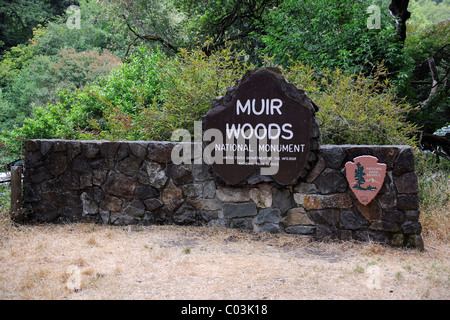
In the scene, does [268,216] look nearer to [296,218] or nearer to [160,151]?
[296,218]

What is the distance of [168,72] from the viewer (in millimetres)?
6797

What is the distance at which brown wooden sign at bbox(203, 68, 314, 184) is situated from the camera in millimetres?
4773

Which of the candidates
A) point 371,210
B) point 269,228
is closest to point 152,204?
point 269,228

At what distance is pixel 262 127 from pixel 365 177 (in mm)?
1386

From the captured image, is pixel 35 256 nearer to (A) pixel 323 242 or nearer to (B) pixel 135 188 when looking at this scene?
(B) pixel 135 188

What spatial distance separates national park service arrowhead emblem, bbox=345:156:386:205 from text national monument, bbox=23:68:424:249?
0.04 ft

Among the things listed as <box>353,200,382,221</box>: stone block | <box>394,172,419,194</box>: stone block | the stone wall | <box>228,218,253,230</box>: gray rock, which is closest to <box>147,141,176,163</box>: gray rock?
the stone wall

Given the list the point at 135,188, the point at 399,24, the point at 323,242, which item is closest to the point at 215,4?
the point at 399,24

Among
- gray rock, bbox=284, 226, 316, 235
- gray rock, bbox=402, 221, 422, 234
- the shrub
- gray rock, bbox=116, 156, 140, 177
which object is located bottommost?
gray rock, bbox=284, 226, 316, 235

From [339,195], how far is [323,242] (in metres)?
Answer: 0.60

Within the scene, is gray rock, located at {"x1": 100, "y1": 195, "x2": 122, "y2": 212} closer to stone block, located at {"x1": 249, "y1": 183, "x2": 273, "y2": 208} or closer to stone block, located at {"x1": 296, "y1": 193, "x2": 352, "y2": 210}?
stone block, located at {"x1": 249, "y1": 183, "x2": 273, "y2": 208}

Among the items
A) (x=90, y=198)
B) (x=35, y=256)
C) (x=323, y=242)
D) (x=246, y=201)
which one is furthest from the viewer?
(x=90, y=198)

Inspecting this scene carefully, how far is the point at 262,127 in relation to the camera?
16.1ft

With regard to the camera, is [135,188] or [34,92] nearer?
[135,188]
